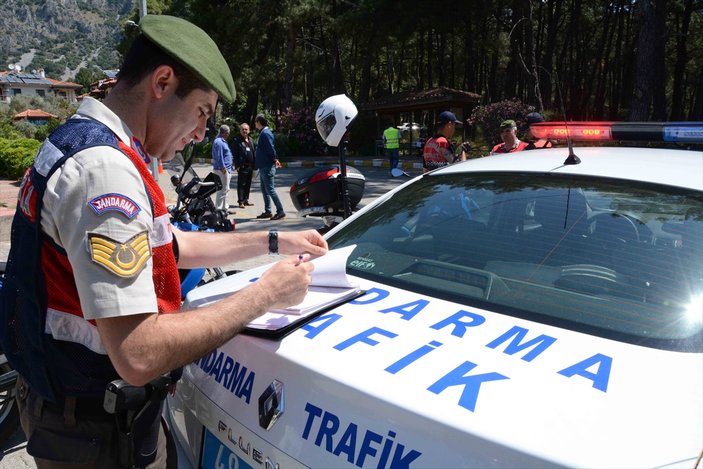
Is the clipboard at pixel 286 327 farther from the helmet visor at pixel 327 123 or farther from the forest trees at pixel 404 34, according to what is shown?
the forest trees at pixel 404 34

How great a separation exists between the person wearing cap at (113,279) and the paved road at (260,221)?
191cm

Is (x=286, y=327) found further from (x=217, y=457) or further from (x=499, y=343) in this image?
(x=499, y=343)

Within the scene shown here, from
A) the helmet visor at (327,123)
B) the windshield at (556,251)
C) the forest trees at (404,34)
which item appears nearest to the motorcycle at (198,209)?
the helmet visor at (327,123)

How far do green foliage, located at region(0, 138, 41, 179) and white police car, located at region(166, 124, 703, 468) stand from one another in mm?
17276

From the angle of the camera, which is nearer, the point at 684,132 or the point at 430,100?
the point at 684,132

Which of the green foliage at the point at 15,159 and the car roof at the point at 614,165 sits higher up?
the car roof at the point at 614,165

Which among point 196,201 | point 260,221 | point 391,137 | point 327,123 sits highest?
point 327,123

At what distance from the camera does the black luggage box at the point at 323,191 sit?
4086 mm

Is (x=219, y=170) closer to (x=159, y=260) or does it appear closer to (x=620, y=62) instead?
(x=159, y=260)

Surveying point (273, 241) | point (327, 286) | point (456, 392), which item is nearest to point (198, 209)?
point (273, 241)

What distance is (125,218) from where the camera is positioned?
1216 mm

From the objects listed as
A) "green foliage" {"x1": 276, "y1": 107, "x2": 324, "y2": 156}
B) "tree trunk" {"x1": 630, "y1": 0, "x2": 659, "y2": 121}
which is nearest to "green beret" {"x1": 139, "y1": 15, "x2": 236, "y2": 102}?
"tree trunk" {"x1": 630, "y1": 0, "x2": 659, "y2": 121}

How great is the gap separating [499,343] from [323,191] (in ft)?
8.89

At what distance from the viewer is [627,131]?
2.67m
